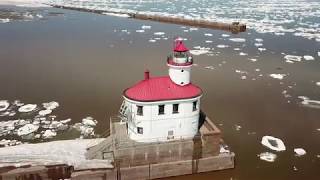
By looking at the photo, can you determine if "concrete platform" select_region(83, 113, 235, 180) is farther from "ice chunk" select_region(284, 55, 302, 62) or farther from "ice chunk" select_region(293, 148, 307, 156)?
"ice chunk" select_region(284, 55, 302, 62)

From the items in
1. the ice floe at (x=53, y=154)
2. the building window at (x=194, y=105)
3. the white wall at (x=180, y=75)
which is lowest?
the ice floe at (x=53, y=154)

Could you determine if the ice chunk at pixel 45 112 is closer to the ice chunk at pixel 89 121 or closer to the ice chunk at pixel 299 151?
the ice chunk at pixel 89 121

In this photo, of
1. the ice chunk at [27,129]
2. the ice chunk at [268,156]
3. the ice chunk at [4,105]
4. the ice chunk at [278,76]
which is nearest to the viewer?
the ice chunk at [268,156]

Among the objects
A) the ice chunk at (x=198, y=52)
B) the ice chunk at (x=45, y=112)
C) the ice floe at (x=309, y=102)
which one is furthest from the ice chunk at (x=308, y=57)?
the ice chunk at (x=45, y=112)

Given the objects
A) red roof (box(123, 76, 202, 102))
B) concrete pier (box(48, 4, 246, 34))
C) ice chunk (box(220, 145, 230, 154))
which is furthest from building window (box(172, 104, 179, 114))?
concrete pier (box(48, 4, 246, 34))

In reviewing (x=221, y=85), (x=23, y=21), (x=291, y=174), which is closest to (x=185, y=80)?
(x=291, y=174)

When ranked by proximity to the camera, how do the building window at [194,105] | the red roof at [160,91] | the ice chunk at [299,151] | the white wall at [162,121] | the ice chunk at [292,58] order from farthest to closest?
the ice chunk at [292,58] < the ice chunk at [299,151] < the building window at [194,105] < the white wall at [162,121] < the red roof at [160,91]

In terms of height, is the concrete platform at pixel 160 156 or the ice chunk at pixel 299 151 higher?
the concrete platform at pixel 160 156
